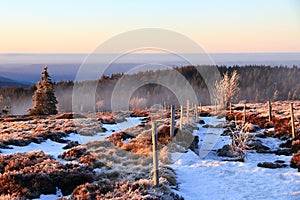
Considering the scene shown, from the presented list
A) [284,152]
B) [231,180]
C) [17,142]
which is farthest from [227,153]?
[17,142]

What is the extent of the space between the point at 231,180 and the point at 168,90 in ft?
468

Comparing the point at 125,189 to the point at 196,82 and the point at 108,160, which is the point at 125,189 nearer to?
the point at 108,160

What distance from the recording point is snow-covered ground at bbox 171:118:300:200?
10023 millimetres

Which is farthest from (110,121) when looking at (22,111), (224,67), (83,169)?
(224,67)

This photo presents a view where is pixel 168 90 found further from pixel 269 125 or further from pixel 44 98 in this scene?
pixel 269 125


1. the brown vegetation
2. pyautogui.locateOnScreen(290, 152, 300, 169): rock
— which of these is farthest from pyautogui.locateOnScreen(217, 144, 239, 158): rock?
the brown vegetation

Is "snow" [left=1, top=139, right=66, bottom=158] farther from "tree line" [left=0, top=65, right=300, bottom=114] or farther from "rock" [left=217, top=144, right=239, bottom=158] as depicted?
"tree line" [left=0, top=65, right=300, bottom=114]

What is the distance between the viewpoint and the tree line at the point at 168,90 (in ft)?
437

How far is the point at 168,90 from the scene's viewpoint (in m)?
154

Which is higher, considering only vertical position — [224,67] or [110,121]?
[224,67]

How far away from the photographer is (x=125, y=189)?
9.51 m

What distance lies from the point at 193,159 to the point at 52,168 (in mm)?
6395

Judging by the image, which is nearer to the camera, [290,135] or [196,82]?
[290,135]

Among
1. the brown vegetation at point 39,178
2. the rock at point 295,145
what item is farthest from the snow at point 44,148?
the rock at point 295,145
